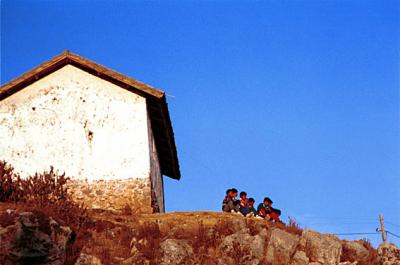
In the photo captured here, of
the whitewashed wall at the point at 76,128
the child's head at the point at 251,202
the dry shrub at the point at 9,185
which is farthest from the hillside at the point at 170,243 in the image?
the whitewashed wall at the point at 76,128

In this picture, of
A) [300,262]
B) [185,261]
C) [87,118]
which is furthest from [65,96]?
[300,262]

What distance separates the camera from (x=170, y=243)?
1786 centimetres

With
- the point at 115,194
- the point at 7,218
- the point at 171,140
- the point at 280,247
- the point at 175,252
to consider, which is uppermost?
the point at 171,140

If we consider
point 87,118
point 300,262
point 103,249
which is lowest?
point 103,249

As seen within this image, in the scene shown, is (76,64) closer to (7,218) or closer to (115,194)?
(115,194)

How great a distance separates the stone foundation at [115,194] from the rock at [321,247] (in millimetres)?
5761

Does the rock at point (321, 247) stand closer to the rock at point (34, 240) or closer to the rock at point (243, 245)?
the rock at point (243, 245)

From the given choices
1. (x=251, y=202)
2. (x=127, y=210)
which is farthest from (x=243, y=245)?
(x=127, y=210)

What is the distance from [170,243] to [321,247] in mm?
4582

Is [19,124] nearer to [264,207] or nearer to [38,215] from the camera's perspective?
[38,215]

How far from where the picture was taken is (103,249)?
1764 cm

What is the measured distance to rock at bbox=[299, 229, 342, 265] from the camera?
18859mm

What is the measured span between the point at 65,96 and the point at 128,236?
7.38m

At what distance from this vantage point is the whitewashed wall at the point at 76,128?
74.7 ft
